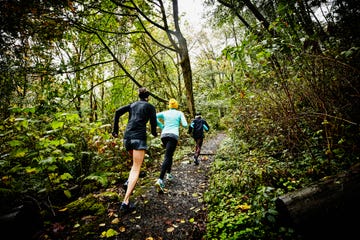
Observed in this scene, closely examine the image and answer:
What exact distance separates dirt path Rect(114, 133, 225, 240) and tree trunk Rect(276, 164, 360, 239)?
4.68ft

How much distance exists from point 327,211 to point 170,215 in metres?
2.51

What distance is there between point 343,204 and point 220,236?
1657 mm

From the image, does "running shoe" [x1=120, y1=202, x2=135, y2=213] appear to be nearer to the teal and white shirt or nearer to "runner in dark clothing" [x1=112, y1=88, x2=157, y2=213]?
"runner in dark clothing" [x1=112, y1=88, x2=157, y2=213]

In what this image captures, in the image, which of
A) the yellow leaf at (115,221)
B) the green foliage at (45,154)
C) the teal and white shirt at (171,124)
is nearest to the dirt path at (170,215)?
the yellow leaf at (115,221)

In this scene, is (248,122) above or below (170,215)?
above

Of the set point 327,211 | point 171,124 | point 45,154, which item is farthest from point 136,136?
point 327,211

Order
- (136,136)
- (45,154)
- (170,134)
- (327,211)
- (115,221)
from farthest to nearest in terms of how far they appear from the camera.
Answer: (170,134) → (136,136) → (45,154) → (115,221) → (327,211)

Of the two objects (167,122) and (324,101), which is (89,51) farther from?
(324,101)

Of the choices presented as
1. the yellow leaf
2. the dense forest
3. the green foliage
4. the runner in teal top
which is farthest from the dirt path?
the green foliage

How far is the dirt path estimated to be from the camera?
300 cm

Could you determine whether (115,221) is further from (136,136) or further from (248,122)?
(248,122)

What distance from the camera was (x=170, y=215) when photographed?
140 inches

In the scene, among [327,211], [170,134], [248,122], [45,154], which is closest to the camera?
[327,211]

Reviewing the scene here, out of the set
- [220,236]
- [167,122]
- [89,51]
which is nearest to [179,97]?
[89,51]
